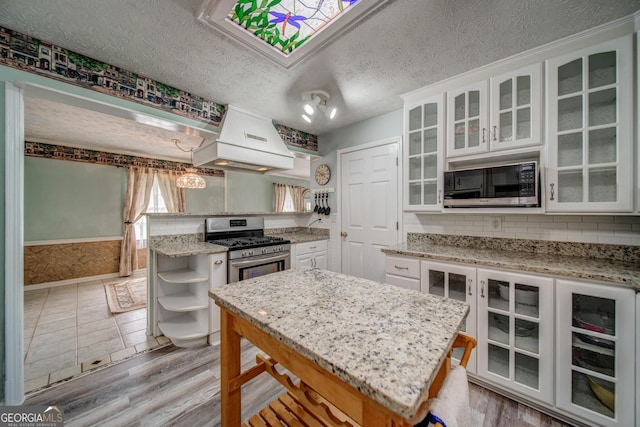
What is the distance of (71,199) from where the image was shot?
4.32m

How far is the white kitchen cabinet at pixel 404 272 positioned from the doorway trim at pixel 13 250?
270 centimetres

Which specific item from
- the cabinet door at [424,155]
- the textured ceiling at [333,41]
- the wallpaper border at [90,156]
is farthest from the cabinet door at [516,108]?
the wallpaper border at [90,156]

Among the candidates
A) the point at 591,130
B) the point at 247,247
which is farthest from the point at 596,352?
the point at 247,247

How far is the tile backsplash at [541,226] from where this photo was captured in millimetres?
1620

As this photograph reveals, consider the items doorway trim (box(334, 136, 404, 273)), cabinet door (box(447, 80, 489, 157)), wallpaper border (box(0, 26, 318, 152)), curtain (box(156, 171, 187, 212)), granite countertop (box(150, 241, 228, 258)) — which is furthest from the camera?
curtain (box(156, 171, 187, 212))

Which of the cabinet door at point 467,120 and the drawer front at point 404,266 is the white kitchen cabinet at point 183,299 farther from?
the cabinet door at point 467,120

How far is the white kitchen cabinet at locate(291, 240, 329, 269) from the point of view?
2973 millimetres

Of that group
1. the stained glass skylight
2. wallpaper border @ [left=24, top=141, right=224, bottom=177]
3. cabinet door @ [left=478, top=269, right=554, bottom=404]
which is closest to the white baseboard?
wallpaper border @ [left=24, top=141, right=224, bottom=177]

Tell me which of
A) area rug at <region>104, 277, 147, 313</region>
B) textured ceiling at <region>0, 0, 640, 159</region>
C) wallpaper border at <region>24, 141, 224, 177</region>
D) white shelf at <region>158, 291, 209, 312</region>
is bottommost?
area rug at <region>104, 277, 147, 313</region>

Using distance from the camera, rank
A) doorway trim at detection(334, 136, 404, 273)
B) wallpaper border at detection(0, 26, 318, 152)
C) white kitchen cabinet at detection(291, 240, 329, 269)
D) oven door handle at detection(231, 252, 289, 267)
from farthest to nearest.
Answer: white kitchen cabinet at detection(291, 240, 329, 269)
doorway trim at detection(334, 136, 404, 273)
oven door handle at detection(231, 252, 289, 267)
wallpaper border at detection(0, 26, 318, 152)

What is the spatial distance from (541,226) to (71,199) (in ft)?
22.2

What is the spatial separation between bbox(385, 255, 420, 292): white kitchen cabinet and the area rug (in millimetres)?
3370

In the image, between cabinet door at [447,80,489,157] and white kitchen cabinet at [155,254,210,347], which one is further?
white kitchen cabinet at [155,254,210,347]

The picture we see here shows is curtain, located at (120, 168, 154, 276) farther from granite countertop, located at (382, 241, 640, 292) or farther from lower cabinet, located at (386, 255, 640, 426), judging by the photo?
lower cabinet, located at (386, 255, 640, 426)
